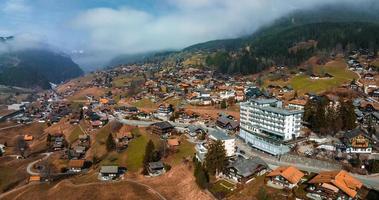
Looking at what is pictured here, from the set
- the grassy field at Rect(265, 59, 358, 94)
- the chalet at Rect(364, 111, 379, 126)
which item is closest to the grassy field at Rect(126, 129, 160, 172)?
the chalet at Rect(364, 111, 379, 126)

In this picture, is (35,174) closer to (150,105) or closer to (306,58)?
(150,105)

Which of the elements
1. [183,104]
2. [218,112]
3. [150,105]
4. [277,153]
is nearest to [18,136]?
[150,105]

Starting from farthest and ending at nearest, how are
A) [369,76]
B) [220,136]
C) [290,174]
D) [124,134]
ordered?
1. [369,76]
2. [124,134]
3. [220,136]
4. [290,174]

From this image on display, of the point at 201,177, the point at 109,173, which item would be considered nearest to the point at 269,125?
the point at 201,177

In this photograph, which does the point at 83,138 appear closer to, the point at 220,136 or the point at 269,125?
the point at 220,136

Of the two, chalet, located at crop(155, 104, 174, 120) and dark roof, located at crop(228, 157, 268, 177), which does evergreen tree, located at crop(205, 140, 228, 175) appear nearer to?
dark roof, located at crop(228, 157, 268, 177)

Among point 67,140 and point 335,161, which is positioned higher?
point 335,161
